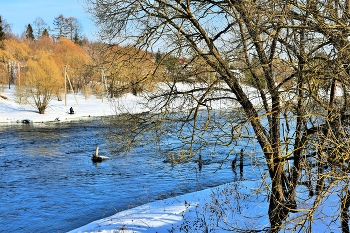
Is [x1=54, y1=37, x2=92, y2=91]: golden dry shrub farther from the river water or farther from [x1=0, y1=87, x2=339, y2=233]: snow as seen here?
[x1=0, y1=87, x2=339, y2=233]: snow

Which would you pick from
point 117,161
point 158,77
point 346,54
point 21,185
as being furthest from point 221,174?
point 346,54

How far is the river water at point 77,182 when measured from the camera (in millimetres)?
12984

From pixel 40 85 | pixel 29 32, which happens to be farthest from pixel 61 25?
pixel 40 85

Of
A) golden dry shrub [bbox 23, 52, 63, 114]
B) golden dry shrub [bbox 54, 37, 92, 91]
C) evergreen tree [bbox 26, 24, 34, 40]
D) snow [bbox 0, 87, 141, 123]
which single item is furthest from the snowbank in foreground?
evergreen tree [bbox 26, 24, 34, 40]

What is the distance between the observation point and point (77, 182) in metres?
17.2

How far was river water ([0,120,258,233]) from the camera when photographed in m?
13.0

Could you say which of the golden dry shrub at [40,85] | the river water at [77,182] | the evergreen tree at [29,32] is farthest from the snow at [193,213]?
the evergreen tree at [29,32]

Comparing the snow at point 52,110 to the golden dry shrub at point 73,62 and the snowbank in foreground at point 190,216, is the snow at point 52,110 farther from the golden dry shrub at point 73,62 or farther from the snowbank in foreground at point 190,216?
the snowbank in foreground at point 190,216

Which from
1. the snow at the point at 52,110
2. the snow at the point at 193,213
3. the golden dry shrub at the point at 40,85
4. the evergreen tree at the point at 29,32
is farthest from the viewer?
the evergreen tree at the point at 29,32

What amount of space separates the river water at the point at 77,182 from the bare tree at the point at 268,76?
280 cm

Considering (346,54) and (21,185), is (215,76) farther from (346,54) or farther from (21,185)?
(21,185)

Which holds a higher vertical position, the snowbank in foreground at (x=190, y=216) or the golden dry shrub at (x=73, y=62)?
the golden dry shrub at (x=73, y=62)

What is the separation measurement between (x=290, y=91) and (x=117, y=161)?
15649mm

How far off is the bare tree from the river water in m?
2.80
